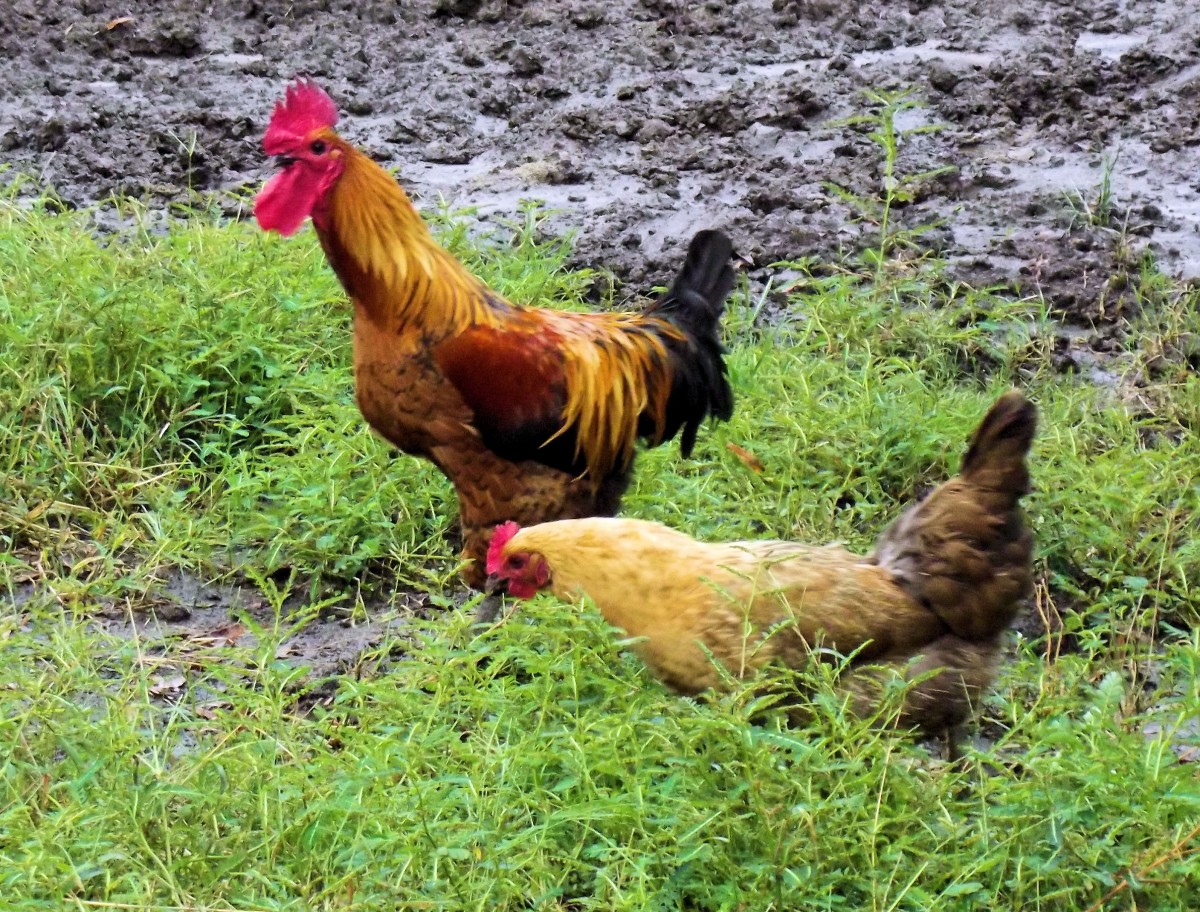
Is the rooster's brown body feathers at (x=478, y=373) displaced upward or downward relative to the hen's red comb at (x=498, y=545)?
upward

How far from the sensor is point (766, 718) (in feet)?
10.5

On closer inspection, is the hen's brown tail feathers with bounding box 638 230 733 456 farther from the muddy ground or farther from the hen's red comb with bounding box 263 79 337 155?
the muddy ground

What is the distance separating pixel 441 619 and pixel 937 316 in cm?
247

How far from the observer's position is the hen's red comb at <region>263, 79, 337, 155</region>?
3.93 metres

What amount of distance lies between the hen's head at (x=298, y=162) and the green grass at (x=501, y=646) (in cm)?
Result: 104

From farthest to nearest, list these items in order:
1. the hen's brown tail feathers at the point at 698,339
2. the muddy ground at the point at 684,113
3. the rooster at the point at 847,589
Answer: the muddy ground at the point at 684,113
the hen's brown tail feathers at the point at 698,339
the rooster at the point at 847,589

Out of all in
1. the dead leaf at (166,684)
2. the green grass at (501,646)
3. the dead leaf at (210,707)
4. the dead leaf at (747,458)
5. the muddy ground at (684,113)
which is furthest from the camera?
the muddy ground at (684,113)

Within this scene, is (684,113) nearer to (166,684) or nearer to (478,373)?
(478,373)

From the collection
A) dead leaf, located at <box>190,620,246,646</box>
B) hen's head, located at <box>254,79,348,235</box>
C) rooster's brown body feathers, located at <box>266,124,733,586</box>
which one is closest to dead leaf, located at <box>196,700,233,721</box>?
dead leaf, located at <box>190,620,246,646</box>

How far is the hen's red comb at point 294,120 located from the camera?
3.93 metres

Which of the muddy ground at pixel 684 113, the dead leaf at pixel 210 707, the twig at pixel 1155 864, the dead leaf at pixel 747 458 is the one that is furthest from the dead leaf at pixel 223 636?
the twig at pixel 1155 864

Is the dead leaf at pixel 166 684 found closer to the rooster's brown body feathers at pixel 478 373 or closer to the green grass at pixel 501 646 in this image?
the green grass at pixel 501 646

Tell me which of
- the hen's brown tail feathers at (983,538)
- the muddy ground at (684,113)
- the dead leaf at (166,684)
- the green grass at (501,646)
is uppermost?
the muddy ground at (684,113)

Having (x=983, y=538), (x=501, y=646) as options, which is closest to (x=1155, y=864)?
(x=983, y=538)
